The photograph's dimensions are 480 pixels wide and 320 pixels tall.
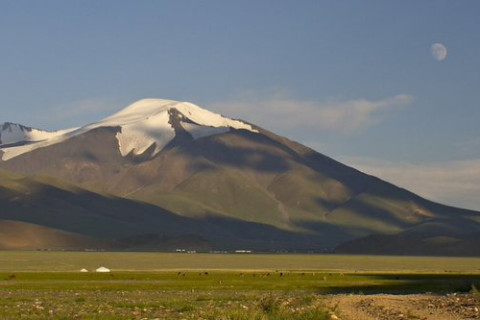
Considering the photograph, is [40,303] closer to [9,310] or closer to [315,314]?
[9,310]

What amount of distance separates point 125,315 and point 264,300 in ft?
18.3

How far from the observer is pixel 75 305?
43.1 metres

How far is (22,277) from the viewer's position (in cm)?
8850

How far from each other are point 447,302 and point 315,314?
6860mm

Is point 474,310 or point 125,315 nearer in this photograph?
point 474,310

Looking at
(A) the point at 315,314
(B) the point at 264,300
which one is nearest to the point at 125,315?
(B) the point at 264,300

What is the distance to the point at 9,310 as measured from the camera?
3925 centimetres

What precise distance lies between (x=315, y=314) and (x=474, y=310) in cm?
602

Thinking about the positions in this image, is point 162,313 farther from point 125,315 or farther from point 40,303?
point 40,303

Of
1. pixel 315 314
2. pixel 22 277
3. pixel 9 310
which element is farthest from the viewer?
pixel 22 277

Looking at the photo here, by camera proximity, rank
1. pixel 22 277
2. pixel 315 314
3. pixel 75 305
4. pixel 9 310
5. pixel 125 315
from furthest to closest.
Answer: pixel 22 277 → pixel 75 305 → pixel 9 310 → pixel 125 315 → pixel 315 314

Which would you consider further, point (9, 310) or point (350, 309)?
point (9, 310)

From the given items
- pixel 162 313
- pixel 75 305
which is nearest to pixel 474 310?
pixel 162 313

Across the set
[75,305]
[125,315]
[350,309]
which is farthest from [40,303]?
[350,309]
